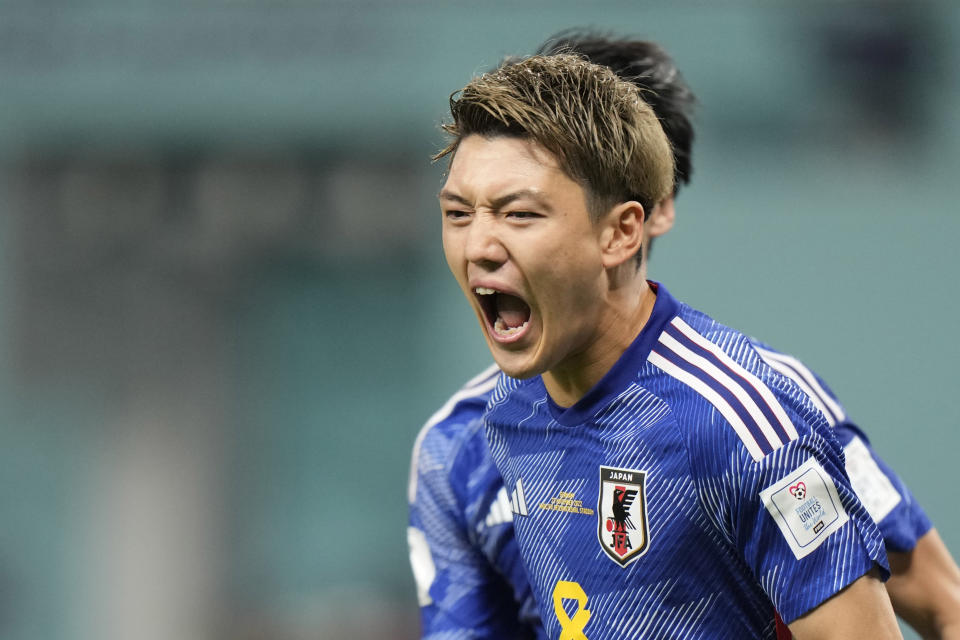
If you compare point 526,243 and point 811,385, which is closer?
point 526,243

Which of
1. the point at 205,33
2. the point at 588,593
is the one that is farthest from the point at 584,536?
the point at 205,33

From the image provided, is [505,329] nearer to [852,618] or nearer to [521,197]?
[521,197]

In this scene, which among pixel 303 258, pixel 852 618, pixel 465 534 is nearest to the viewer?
pixel 852 618

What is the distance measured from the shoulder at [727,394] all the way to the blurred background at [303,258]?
6.00 meters

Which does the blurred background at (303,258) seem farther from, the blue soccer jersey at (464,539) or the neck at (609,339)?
the neck at (609,339)

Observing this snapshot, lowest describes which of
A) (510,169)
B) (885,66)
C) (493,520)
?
(493,520)

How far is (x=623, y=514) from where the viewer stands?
7.32 ft

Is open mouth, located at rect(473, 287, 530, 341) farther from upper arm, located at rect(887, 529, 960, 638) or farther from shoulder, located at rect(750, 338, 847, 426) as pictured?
upper arm, located at rect(887, 529, 960, 638)

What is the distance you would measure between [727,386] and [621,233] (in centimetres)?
32

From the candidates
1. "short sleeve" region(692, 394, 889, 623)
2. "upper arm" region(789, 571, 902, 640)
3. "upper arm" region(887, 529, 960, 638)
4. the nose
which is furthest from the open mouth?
"upper arm" region(887, 529, 960, 638)

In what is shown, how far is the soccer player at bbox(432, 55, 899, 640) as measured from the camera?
2.02 m

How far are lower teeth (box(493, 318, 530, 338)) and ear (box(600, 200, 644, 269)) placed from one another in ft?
0.59

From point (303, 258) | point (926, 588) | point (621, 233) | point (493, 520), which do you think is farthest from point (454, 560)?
point (303, 258)

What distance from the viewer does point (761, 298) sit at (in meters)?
8.19
